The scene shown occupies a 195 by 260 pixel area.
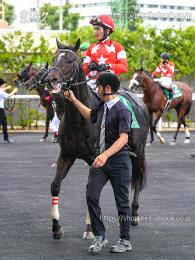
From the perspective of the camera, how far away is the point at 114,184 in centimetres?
721

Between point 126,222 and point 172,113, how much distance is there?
20.6m

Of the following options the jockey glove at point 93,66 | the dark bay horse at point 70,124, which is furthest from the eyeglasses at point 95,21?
the dark bay horse at point 70,124

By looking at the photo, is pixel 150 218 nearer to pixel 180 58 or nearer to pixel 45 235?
pixel 45 235

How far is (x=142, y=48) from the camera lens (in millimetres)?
27578

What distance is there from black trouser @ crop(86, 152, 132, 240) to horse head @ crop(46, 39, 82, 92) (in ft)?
3.45

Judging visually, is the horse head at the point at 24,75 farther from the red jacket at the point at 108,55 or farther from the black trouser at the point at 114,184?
the black trouser at the point at 114,184

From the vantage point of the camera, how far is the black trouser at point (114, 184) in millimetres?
7133

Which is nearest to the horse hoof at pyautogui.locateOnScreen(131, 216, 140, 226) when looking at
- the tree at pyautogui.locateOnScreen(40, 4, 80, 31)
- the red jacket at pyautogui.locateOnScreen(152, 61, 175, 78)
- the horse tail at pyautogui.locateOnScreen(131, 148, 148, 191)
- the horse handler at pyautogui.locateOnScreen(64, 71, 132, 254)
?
the horse tail at pyautogui.locateOnScreen(131, 148, 148, 191)

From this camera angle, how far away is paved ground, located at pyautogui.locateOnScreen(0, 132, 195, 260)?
7.48 metres

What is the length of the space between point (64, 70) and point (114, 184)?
1.49 metres

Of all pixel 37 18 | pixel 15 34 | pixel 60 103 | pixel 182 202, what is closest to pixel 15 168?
pixel 60 103

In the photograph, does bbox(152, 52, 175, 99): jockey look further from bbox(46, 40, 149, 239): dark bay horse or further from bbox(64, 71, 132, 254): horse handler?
bbox(64, 71, 132, 254): horse handler

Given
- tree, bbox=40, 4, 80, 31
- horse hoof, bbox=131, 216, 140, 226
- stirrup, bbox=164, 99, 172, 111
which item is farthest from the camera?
tree, bbox=40, 4, 80, 31

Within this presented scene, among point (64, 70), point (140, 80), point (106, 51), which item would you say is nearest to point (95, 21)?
point (106, 51)
